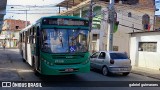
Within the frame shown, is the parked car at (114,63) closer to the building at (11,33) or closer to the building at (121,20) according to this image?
the building at (121,20)

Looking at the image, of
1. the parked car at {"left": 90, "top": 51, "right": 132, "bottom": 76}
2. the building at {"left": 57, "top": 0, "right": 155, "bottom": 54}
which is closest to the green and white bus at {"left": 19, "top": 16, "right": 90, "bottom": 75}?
the parked car at {"left": 90, "top": 51, "right": 132, "bottom": 76}

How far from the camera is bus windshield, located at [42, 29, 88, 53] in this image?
12562 millimetres

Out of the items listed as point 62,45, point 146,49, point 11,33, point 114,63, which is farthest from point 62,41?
point 11,33

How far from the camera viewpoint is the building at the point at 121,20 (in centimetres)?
3653

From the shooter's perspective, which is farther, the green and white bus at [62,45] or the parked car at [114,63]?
the parked car at [114,63]

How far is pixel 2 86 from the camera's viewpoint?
12055 mm

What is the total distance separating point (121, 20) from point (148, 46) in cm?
1505

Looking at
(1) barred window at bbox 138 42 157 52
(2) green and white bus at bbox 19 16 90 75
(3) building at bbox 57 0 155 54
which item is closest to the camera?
(2) green and white bus at bbox 19 16 90 75

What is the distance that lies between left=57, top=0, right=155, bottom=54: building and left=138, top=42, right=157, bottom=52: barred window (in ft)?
36.2

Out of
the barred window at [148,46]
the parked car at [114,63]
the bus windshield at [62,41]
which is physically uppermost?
the bus windshield at [62,41]

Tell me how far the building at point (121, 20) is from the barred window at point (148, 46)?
11.0 meters

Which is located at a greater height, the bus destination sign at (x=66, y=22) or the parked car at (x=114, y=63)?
the bus destination sign at (x=66, y=22)

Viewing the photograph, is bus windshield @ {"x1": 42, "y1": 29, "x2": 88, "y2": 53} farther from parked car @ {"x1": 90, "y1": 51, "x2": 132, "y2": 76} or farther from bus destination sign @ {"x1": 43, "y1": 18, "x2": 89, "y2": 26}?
parked car @ {"x1": 90, "y1": 51, "x2": 132, "y2": 76}

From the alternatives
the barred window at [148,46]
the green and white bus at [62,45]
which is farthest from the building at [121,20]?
the green and white bus at [62,45]
